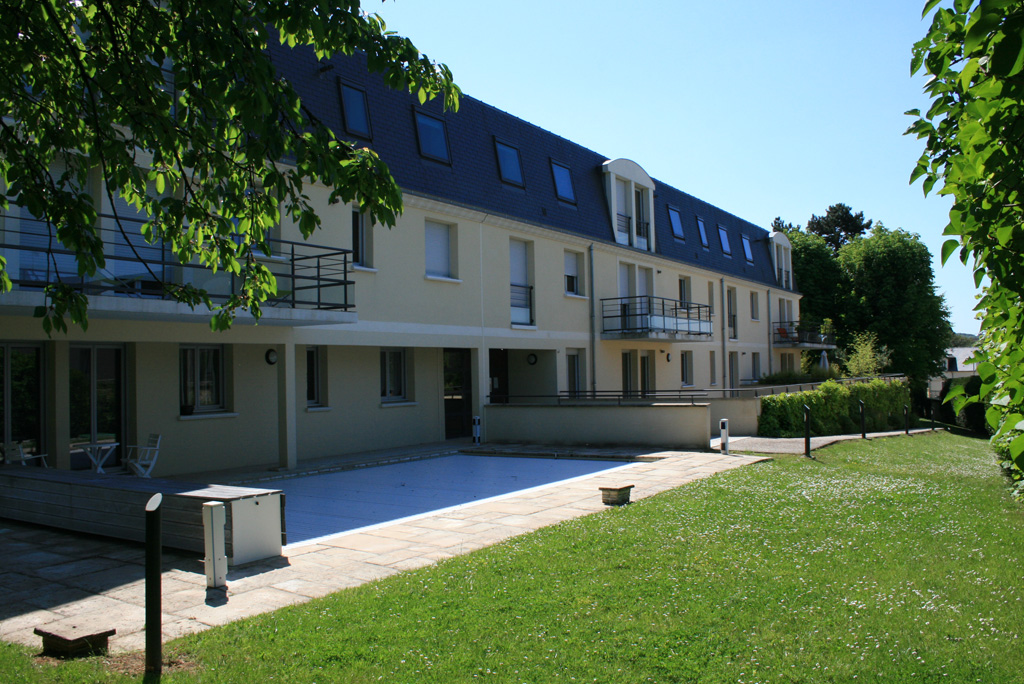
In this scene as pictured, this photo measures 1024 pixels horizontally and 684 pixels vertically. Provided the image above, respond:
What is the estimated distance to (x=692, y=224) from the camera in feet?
99.2

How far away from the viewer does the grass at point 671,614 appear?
13.8 ft

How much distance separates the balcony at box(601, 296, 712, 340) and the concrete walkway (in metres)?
13.8

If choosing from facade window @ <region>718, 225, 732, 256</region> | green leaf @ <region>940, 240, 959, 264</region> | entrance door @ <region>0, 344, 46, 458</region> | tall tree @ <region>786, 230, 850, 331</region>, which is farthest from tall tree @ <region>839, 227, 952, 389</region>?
green leaf @ <region>940, 240, 959, 264</region>

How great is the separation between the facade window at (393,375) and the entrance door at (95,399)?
20.3 feet

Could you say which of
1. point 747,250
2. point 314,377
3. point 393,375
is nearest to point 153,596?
point 314,377

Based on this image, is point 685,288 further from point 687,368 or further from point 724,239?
point 724,239

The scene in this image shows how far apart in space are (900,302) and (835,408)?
23.9 metres

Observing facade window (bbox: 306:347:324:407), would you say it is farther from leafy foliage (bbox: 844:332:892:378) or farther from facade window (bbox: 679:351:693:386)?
leafy foliage (bbox: 844:332:892:378)

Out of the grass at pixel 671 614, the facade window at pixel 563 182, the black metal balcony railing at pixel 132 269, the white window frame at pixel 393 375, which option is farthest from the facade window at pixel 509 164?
the grass at pixel 671 614

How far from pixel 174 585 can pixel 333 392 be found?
32.4ft

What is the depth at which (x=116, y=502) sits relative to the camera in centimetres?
738

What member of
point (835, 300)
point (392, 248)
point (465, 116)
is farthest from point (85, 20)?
point (835, 300)

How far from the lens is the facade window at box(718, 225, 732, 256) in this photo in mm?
32844

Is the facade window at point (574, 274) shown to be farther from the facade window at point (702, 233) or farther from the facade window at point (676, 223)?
the facade window at point (702, 233)
